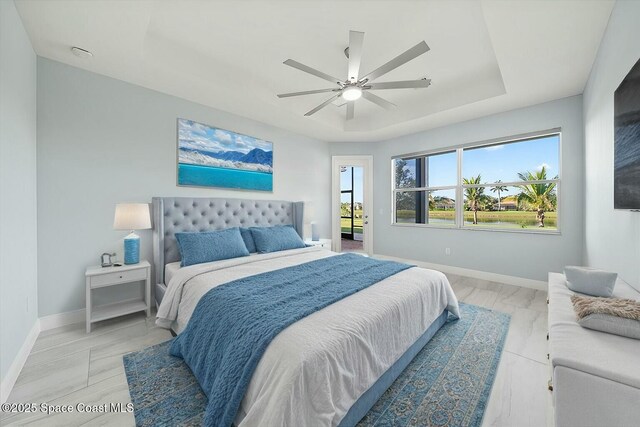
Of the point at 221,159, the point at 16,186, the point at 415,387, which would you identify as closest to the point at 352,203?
the point at 221,159

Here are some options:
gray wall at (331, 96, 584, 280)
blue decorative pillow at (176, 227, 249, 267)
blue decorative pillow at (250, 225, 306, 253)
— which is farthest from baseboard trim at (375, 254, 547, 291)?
blue decorative pillow at (176, 227, 249, 267)

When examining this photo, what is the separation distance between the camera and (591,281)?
1.66 meters

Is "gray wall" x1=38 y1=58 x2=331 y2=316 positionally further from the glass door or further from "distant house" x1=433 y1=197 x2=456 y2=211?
"distant house" x1=433 y1=197 x2=456 y2=211

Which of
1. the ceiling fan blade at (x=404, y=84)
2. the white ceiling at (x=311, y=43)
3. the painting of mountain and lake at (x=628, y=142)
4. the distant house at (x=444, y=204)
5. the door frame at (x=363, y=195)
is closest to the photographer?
the painting of mountain and lake at (x=628, y=142)

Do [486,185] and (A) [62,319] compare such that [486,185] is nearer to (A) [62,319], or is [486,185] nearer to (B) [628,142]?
(B) [628,142]

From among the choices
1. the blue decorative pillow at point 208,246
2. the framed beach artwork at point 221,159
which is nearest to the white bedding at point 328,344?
the blue decorative pillow at point 208,246

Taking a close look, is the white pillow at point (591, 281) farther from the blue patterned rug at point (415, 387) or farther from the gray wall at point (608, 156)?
the blue patterned rug at point (415, 387)

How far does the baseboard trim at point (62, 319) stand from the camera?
2.35 metres

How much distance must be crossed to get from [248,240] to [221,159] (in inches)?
47.5

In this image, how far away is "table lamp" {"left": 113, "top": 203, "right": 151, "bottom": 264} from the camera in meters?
2.48

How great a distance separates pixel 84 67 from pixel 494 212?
5.53 meters

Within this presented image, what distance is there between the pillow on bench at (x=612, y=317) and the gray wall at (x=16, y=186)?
3.34 m

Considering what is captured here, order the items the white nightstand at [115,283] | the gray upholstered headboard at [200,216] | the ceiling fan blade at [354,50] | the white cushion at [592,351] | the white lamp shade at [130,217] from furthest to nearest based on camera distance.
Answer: the gray upholstered headboard at [200,216] < the white lamp shade at [130,217] < the white nightstand at [115,283] < the ceiling fan blade at [354,50] < the white cushion at [592,351]

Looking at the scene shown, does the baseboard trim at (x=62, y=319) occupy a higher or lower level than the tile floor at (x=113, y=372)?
higher
